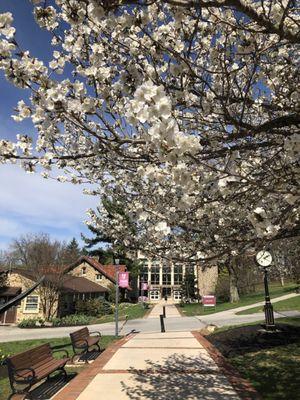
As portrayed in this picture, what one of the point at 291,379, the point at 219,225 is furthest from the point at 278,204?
the point at 291,379

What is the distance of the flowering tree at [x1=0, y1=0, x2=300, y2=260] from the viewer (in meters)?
3.09

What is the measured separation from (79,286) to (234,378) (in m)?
34.1

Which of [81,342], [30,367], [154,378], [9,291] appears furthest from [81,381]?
[9,291]

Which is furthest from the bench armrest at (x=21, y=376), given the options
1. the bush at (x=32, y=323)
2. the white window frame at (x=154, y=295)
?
the white window frame at (x=154, y=295)

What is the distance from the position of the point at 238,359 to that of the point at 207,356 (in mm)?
902

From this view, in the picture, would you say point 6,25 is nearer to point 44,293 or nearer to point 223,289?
point 44,293

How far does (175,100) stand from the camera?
12.8 feet

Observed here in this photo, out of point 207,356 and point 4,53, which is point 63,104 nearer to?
point 4,53

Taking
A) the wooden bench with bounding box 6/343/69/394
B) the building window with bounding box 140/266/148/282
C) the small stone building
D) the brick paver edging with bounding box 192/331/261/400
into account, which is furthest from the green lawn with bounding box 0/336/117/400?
the building window with bounding box 140/266/148/282

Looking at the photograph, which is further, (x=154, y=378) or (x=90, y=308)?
(x=90, y=308)

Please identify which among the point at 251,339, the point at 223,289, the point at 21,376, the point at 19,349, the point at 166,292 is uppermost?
the point at 166,292

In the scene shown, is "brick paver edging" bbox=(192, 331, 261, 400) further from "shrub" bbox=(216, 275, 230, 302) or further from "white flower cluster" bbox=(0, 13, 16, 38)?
"shrub" bbox=(216, 275, 230, 302)

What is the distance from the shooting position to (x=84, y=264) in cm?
4922

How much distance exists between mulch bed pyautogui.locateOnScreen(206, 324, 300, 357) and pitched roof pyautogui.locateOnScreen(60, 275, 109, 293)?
2327 cm
